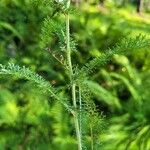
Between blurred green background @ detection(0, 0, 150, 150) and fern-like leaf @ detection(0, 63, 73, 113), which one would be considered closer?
fern-like leaf @ detection(0, 63, 73, 113)

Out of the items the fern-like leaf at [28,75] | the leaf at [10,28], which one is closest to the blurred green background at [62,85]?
the leaf at [10,28]

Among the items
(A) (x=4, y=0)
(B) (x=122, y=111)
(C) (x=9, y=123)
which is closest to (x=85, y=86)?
(C) (x=9, y=123)

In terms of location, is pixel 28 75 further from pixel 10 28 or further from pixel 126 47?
pixel 10 28

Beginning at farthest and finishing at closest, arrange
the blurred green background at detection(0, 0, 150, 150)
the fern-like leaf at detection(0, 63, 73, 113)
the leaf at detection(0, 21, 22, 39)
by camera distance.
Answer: the leaf at detection(0, 21, 22, 39), the blurred green background at detection(0, 0, 150, 150), the fern-like leaf at detection(0, 63, 73, 113)

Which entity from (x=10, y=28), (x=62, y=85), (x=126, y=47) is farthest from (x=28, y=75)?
(x=10, y=28)

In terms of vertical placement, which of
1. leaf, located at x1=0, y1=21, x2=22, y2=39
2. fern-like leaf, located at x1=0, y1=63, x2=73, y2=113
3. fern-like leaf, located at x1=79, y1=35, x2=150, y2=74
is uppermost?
leaf, located at x1=0, y1=21, x2=22, y2=39

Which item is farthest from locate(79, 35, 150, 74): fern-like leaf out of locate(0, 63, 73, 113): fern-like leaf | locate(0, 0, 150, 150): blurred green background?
locate(0, 0, 150, 150): blurred green background

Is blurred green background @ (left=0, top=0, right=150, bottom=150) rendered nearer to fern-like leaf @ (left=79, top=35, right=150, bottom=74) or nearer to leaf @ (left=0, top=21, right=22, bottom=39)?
leaf @ (left=0, top=21, right=22, bottom=39)

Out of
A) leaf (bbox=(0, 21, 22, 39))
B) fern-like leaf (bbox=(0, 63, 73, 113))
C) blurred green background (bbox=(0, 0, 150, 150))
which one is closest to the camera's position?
fern-like leaf (bbox=(0, 63, 73, 113))

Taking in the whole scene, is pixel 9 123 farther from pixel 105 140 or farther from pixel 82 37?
pixel 82 37
